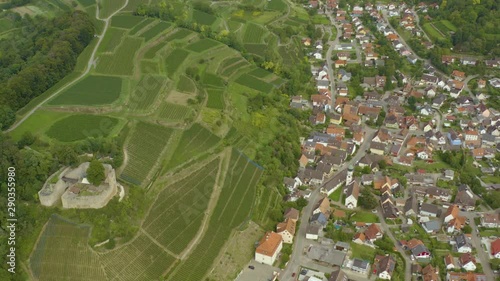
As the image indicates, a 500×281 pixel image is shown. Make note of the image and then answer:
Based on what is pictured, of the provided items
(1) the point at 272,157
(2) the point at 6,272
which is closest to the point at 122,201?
(2) the point at 6,272

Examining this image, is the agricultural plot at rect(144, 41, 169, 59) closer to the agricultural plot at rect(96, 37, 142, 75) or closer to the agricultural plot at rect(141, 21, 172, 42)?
the agricultural plot at rect(96, 37, 142, 75)

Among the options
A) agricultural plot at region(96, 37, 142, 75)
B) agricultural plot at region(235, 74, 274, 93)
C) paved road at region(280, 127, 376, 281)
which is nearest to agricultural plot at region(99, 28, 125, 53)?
agricultural plot at region(96, 37, 142, 75)

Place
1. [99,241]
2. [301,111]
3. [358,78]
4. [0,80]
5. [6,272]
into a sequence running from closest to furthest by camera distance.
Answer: [6,272]
[99,241]
[0,80]
[301,111]
[358,78]

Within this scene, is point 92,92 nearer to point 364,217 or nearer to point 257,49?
point 257,49

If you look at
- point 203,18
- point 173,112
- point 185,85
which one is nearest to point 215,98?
point 185,85

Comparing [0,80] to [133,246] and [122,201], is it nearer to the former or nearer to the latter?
[122,201]

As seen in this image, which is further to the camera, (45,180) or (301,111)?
(301,111)

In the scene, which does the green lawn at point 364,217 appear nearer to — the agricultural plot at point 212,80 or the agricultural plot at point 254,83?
the agricultural plot at point 254,83
